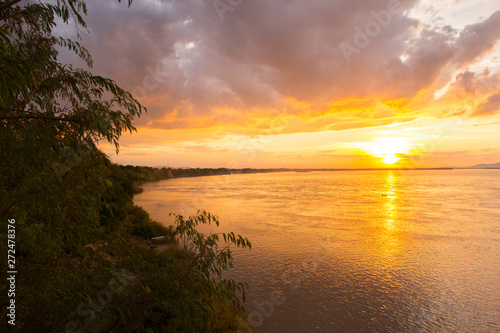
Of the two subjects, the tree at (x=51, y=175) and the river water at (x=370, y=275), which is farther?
the river water at (x=370, y=275)

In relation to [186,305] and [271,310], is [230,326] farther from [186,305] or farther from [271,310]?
[186,305]

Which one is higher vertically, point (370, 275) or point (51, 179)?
point (51, 179)

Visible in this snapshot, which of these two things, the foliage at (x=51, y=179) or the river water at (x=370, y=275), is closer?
the foliage at (x=51, y=179)

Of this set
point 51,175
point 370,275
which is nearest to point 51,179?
point 51,175

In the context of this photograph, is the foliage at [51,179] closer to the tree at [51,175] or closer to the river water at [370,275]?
the tree at [51,175]

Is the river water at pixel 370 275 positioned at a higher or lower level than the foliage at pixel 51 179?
lower

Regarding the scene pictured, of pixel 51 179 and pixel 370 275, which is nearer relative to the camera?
pixel 51 179

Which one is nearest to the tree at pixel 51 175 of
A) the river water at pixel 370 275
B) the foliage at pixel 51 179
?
the foliage at pixel 51 179

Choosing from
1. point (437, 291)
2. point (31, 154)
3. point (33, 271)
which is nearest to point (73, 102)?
point (31, 154)

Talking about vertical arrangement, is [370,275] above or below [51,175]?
below

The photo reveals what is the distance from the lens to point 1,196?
3.80m

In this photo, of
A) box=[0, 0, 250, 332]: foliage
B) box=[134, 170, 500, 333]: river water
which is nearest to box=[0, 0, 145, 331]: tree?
box=[0, 0, 250, 332]: foliage

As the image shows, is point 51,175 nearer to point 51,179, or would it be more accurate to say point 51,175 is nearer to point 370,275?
point 51,179

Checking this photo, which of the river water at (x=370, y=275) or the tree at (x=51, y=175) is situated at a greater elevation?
the tree at (x=51, y=175)
